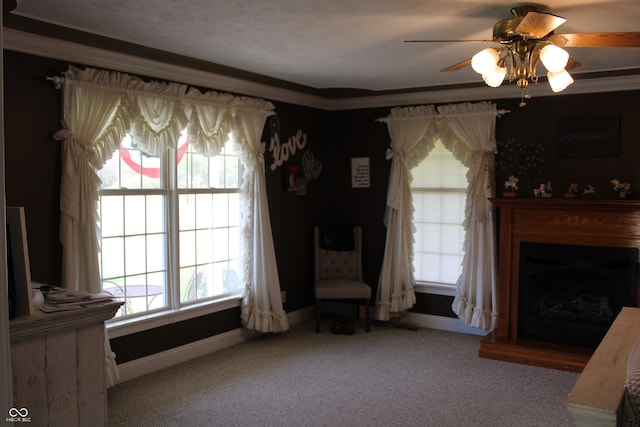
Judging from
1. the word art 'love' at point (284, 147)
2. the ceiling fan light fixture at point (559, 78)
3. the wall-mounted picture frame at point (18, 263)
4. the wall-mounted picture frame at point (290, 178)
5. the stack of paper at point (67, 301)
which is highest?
the ceiling fan light fixture at point (559, 78)

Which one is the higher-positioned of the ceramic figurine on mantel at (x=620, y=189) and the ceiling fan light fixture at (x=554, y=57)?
the ceiling fan light fixture at (x=554, y=57)

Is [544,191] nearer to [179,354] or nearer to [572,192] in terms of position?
[572,192]

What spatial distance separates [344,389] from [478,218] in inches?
86.9

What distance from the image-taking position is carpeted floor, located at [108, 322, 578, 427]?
370 centimetres

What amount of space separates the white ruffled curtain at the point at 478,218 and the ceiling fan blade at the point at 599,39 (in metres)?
2.53

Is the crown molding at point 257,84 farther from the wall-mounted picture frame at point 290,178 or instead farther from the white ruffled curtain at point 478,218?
the wall-mounted picture frame at point 290,178

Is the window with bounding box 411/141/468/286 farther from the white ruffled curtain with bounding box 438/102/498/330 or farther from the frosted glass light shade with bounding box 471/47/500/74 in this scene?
the frosted glass light shade with bounding box 471/47/500/74

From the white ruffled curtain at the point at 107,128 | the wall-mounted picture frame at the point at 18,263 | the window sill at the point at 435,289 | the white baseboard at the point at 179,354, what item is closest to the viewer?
the wall-mounted picture frame at the point at 18,263

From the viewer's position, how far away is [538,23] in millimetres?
2625

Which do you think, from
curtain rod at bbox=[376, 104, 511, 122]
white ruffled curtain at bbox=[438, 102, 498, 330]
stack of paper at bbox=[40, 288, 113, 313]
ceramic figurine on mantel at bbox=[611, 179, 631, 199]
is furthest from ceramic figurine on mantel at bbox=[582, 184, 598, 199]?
stack of paper at bbox=[40, 288, 113, 313]

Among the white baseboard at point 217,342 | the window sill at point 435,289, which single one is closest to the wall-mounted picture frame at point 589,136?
the window sill at point 435,289

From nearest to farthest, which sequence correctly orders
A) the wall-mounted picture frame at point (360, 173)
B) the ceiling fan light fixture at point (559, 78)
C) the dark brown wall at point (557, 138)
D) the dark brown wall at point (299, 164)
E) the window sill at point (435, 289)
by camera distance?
1. the ceiling fan light fixture at point (559, 78)
2. the dark brown wall at point (299, 164)
3. the dark brown wall at point (557, 138)
4. the window sill at point (435, 289)
5. the wall-mounted picture frame at point (360, 173)

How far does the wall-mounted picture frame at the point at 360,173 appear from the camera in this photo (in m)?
Result: 6.26

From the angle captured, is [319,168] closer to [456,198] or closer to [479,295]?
[456,198]
